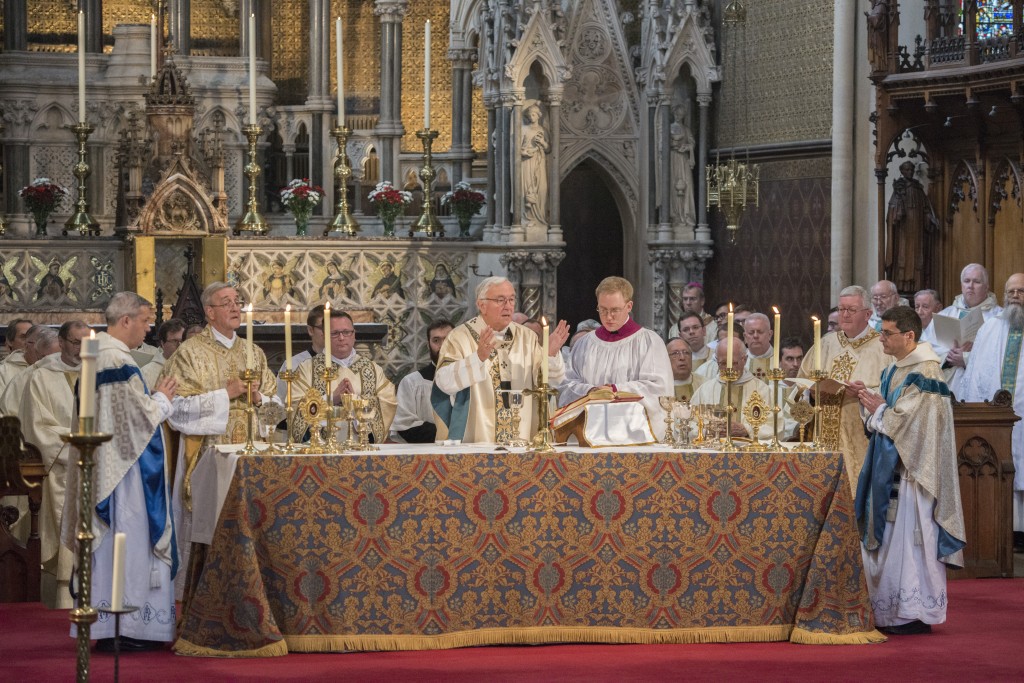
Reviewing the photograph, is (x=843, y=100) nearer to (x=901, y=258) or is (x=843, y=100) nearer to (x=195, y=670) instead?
(x=901, y=258)

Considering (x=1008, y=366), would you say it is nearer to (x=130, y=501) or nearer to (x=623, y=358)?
(x=623, y=358)

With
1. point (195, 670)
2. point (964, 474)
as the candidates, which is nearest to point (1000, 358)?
point (964, 474)

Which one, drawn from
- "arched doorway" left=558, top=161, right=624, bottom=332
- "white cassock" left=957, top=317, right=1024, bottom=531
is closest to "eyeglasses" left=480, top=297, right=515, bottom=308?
"white cassock" left=957, top=317, right=1024, bottom=531

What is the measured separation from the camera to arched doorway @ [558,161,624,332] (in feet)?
51.4

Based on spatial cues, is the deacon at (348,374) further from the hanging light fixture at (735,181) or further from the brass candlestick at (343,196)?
the hanging light fixture at (735,181)

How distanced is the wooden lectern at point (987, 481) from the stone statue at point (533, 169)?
5632mm

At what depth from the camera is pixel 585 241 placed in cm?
1569

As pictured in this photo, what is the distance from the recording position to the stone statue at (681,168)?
1473 cm

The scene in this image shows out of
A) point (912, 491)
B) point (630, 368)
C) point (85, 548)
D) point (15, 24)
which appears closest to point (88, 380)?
point (85, 548)

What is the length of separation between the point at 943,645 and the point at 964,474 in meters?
2.44

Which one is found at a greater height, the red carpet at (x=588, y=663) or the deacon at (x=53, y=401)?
the deacon at (x=53, y=401)

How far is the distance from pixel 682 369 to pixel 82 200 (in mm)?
6064

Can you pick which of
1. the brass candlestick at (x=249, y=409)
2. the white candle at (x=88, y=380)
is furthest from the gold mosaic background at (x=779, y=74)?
the white candle at (x=88, y=380)

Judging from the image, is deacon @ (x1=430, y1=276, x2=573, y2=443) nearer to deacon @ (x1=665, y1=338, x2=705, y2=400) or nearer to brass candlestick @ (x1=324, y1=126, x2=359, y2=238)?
deacon @ (x1=665, y1=338, x2=705, y2=400)
